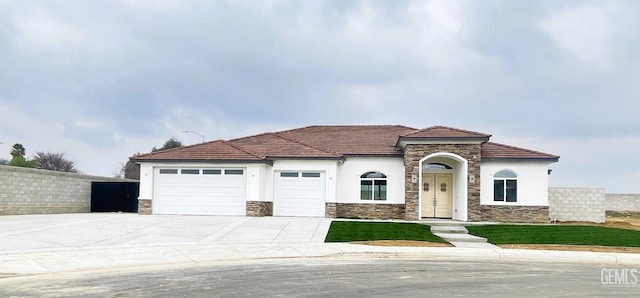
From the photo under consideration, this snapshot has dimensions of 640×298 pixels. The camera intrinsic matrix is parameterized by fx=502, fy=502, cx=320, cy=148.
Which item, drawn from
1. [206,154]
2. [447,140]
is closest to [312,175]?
[206,154]

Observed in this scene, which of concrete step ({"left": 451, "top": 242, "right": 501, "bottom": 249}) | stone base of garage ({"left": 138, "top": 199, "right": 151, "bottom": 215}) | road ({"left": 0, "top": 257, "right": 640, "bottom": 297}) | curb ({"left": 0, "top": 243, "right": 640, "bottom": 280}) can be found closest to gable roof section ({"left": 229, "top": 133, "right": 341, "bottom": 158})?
stone base of garage ({"left": 138, "top": 199, "right": 151, "bottom": 215})

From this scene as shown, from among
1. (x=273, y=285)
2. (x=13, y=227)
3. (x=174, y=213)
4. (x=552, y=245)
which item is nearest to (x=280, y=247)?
(x=273, y=285)

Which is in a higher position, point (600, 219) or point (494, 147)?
point (494, 147)

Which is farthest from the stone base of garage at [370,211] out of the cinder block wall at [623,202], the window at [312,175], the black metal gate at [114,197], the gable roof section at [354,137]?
the cinder block wall at [623,202]

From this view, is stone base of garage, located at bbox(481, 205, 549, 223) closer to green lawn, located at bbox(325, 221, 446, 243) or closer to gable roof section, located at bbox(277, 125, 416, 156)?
gable roof section, located at bbox(277, 125, 416, 156)

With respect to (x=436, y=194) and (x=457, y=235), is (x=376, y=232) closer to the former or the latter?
(x=457, y=235)

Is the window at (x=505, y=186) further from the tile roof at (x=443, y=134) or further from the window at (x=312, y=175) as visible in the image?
the window at (x=312, y=175)

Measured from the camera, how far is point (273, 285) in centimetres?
896

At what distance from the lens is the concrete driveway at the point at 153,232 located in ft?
47.2

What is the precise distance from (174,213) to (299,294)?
58.5 feet

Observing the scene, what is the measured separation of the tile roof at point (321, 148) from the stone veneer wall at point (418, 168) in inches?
23.9

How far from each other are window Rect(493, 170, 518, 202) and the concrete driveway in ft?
30.0

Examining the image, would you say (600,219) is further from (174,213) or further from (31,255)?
(31,255)

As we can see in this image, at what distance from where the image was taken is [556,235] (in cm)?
1794
